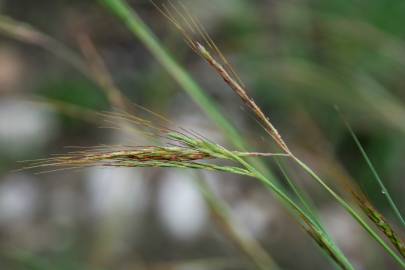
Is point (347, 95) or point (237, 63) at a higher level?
point (237, 63)

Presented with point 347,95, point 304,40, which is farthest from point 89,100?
point 347,95

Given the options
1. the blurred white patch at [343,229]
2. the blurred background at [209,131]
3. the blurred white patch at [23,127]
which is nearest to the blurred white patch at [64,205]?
the blurred background at [209,131]

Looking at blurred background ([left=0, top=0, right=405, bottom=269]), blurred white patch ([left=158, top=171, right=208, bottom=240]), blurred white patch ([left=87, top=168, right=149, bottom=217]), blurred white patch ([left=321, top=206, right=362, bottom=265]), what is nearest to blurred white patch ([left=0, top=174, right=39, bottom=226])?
blurred background ([left=0, top=0, right=405, bottom=269])

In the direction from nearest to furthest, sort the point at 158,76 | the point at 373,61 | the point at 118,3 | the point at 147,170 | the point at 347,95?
the point at 118,3, the point at 347,95, the point at 373,61, the point at 158,76, the point at 147,170

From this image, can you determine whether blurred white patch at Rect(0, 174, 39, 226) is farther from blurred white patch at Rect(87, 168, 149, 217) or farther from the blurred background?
blurred white patch at Rect(87, 168, 149, 217)

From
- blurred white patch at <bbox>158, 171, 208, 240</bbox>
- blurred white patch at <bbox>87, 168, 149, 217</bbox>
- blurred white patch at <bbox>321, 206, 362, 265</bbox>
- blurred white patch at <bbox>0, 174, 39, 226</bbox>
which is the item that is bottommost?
blurred white patch at <bbox>321, 206, 362, 265</bbox>

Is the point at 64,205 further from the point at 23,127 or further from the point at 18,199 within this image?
the point at 23,127

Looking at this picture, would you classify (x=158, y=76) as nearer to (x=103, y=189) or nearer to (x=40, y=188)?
(x=103, y=189)
